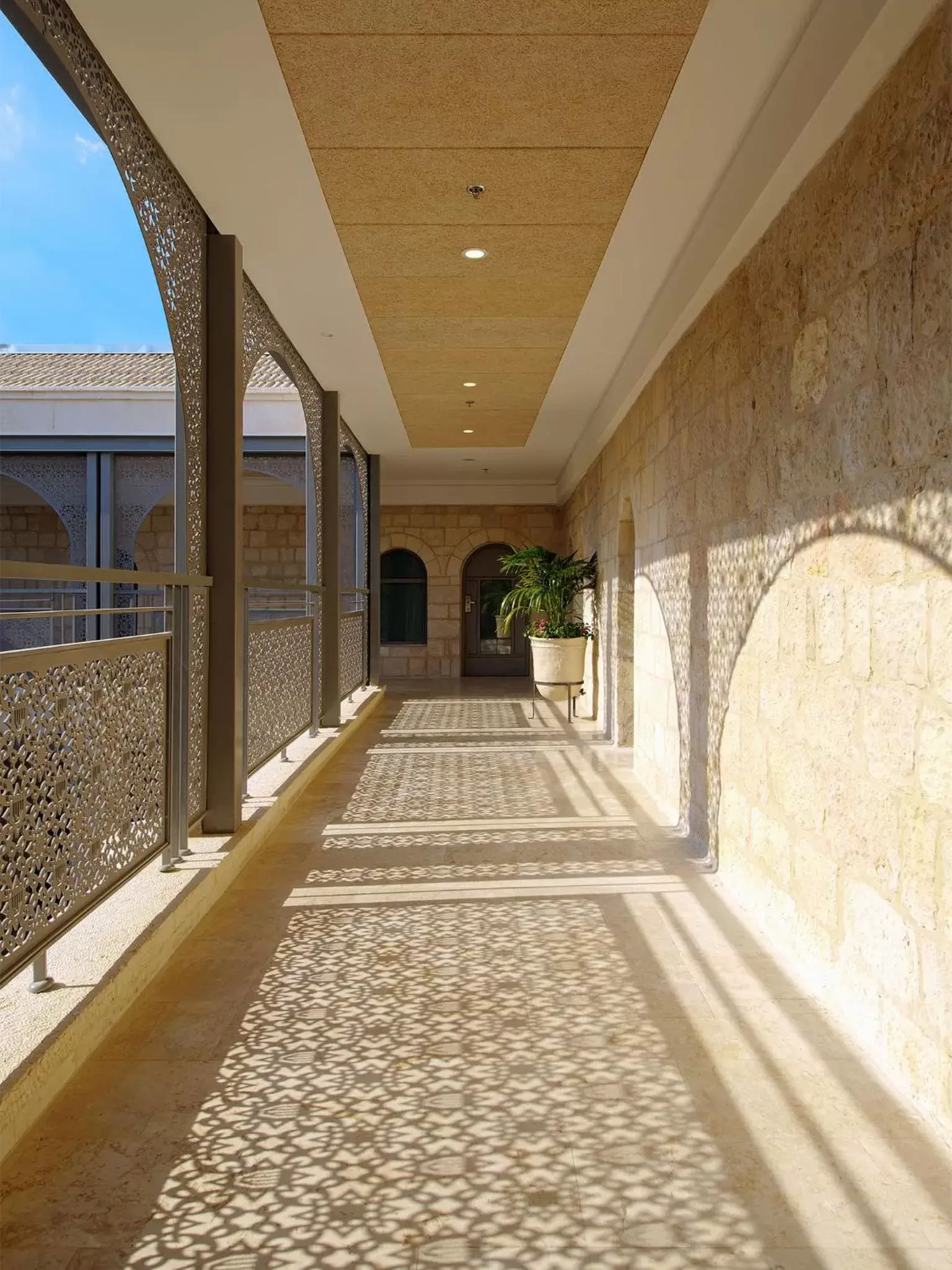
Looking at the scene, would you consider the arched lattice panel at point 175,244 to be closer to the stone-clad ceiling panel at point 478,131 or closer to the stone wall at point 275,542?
the stone-clad ceiling panel at point 478,131

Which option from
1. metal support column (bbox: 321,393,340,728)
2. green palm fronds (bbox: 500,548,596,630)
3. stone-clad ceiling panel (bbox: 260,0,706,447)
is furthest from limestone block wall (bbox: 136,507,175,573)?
stone-clad ceiling panel (bbox: 260,0,706,447)

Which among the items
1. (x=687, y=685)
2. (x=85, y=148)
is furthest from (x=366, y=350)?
(x=85, y=148)

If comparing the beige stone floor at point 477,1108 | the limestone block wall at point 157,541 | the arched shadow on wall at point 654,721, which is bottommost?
the beige stone floor at point 477,1108

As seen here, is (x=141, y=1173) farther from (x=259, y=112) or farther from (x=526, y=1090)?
(x=259, y=112)

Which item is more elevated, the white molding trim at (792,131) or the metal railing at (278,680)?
the white molding trim at (792,131)

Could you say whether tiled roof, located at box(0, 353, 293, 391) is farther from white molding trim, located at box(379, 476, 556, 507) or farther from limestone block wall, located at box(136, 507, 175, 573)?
white molding trim, located at box(379, 476, 556, 507)

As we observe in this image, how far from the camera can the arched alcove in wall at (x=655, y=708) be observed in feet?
17.1

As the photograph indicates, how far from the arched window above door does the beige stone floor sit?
10.8m

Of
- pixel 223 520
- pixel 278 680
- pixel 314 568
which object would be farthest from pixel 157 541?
pixel 223 520

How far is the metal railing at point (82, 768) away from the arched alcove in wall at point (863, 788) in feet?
6.33

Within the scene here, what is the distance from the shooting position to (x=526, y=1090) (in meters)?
2.27

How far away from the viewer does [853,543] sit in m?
2.62

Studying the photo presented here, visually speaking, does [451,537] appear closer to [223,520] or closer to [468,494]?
[468,494]

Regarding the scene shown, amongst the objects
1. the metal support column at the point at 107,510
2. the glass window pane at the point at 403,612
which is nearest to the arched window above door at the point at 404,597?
the glass window pane at the point at 403,612
